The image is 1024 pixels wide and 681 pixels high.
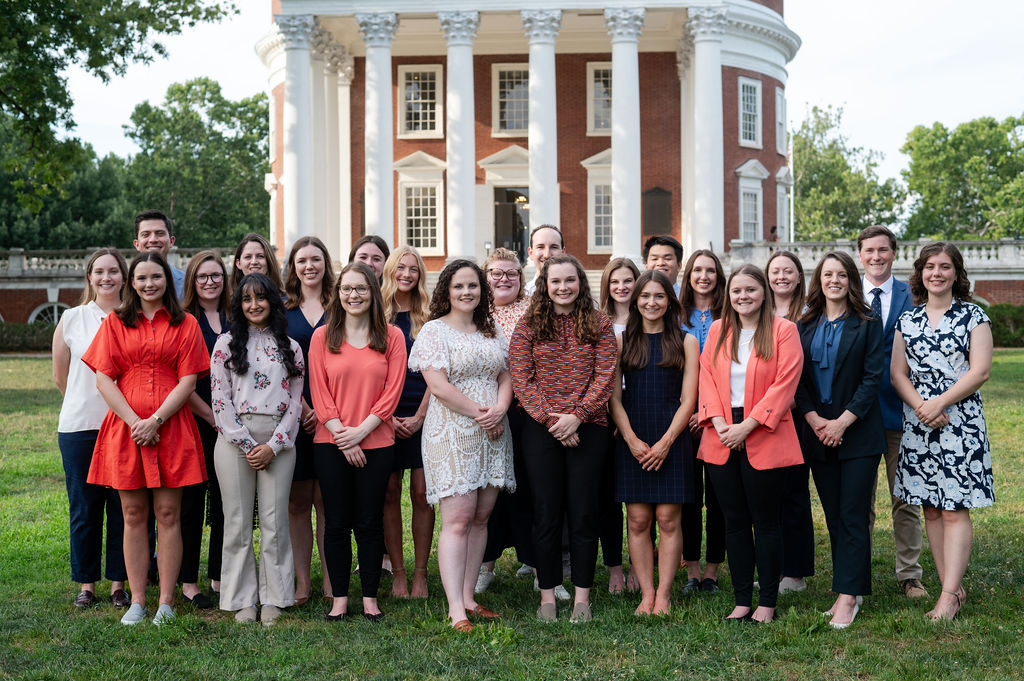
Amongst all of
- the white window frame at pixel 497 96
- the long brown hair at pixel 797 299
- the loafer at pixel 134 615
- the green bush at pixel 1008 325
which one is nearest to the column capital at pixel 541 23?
the white window frame at pixel 497 96

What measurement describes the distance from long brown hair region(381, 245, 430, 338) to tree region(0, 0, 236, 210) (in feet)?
62.0

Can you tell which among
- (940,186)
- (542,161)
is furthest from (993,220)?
(542,161)

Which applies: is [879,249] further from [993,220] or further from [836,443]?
[993,220]

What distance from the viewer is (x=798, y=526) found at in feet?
24.5

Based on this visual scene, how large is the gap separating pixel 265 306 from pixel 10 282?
116 feet

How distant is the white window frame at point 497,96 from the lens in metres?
36.8

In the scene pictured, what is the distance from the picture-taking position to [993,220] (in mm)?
65500

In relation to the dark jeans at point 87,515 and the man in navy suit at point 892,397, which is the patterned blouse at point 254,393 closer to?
the dark jeans at point 87,515

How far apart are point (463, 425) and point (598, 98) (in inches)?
1247

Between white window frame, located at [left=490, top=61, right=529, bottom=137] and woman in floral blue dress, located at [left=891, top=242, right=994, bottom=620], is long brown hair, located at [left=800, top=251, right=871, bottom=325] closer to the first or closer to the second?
woman in floral blue dress, located at [left=891, top=242, right=994, bottom=620]

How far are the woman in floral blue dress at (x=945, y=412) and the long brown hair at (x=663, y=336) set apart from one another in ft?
5.10

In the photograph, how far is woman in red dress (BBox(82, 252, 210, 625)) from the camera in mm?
6844

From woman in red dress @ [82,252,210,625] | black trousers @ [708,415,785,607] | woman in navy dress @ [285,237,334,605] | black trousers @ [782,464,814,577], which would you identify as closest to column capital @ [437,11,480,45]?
woman in navy dress @ [285,237,334,605]

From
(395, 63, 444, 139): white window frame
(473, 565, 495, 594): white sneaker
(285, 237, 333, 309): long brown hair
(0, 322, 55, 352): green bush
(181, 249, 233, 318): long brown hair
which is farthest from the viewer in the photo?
(395, 63, 444, 139): white window frame
